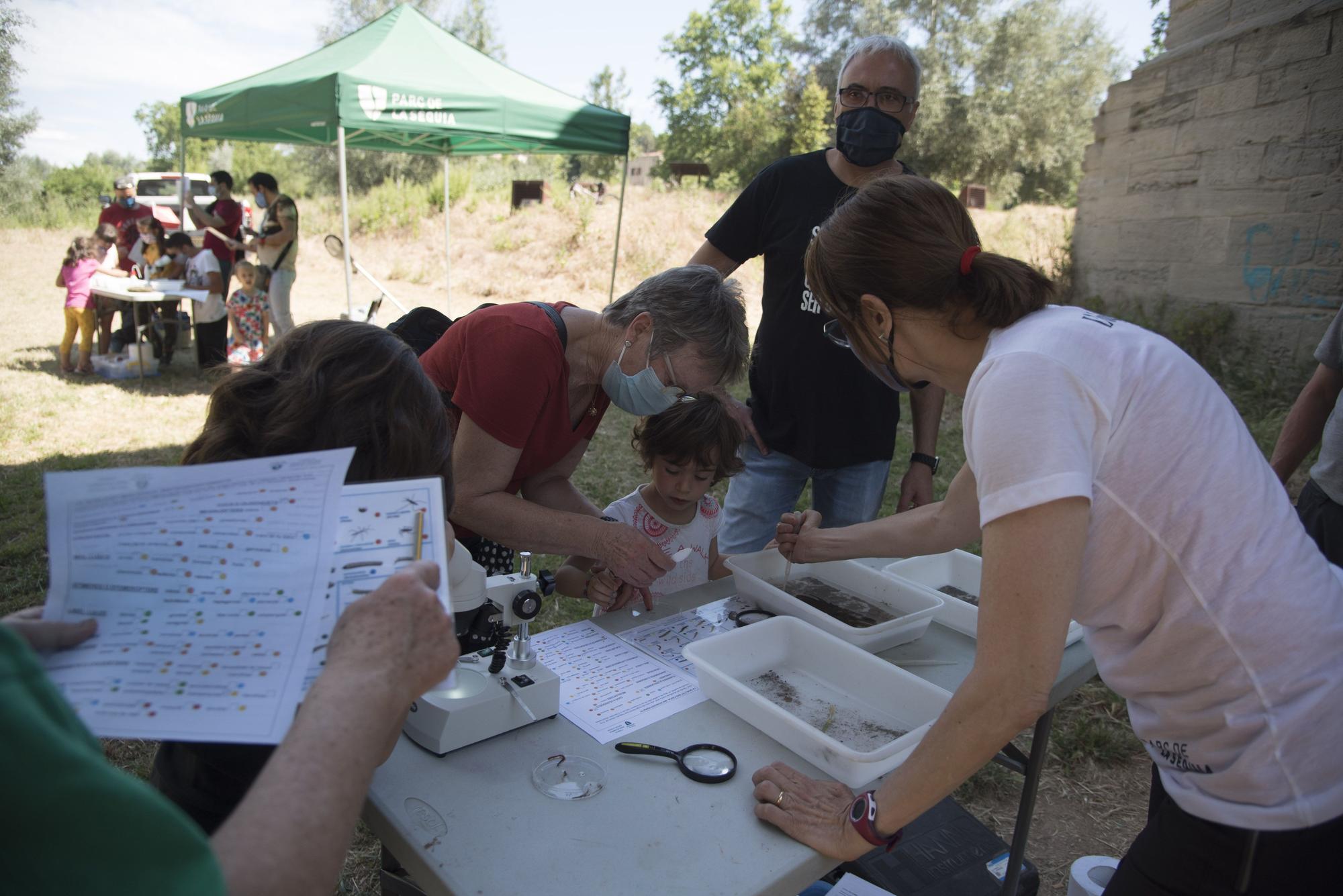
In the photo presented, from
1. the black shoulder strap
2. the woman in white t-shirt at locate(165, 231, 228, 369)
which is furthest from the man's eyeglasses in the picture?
the woman in white t-shirt at locate(165, 231, 228, 369)

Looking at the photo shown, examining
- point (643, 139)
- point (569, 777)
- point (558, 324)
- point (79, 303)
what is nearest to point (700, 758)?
point (569, 777)

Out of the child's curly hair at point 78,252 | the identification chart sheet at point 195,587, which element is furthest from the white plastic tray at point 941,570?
the child's curly hair at point 78,252

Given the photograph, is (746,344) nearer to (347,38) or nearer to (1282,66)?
(1282,66)

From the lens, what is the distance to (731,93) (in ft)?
112

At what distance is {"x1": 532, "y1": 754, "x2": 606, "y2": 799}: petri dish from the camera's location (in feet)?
4.06

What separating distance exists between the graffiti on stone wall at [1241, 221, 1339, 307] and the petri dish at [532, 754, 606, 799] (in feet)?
21.9

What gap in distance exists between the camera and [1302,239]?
5.90 meters

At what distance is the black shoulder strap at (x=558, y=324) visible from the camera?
1.96m

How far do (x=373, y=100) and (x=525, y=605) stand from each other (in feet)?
20.2

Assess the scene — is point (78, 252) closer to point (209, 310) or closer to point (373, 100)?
point (209, 310)

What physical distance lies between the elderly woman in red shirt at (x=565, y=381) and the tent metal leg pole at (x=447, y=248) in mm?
8293

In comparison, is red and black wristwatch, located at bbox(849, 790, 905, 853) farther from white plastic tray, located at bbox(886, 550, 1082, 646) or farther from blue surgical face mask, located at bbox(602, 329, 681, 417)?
blue surgical face mask, located at bbox(602, 329, 681, 417)

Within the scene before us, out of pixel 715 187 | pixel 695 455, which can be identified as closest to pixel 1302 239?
pixel 695 455

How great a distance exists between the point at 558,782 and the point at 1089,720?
2.72 meters
